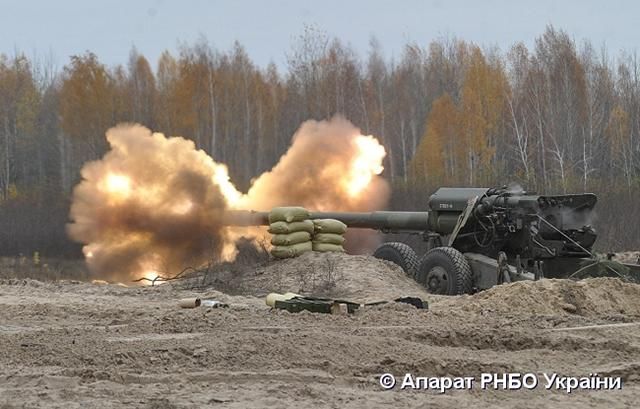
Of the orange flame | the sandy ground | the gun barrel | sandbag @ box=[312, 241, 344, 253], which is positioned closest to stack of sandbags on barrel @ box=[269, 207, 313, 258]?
sandbag @ box=[312, 241, 344, 253]

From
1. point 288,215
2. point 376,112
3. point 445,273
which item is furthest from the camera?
point 376,112

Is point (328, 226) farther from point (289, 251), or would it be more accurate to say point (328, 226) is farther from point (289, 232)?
point (289, 251)

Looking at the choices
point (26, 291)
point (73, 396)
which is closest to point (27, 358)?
point (73, 396)

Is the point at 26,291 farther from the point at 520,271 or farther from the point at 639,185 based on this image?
the point at 639,185

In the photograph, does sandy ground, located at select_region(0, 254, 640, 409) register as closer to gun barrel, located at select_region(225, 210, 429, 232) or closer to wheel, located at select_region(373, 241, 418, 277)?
wheel, located at select_region(373, 241, 418, 277)

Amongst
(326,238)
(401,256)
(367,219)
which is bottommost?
(401,256)

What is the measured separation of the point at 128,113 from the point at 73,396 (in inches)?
1722

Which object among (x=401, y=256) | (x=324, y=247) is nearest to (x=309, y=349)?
(x=401, y=256)

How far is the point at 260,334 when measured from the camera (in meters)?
10.8

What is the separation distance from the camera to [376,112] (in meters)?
50.3

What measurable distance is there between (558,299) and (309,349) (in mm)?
5536

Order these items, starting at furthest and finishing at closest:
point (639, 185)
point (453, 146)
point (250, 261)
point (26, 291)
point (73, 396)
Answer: point (453, 146), point (639, 185), point (250, 261), point (26, 291), point (73, 396)

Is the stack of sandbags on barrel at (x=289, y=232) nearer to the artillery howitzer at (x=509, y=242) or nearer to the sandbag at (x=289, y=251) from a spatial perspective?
the sandbag at (x=289, y=251)

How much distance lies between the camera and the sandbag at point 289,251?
65.0 feet
